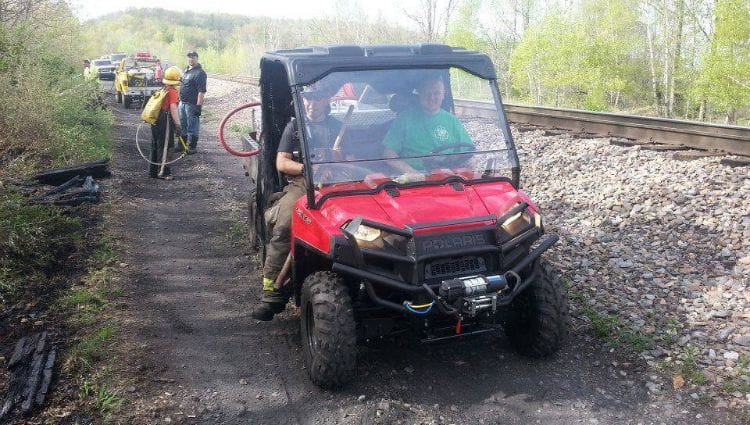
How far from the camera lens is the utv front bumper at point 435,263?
12.8 feet

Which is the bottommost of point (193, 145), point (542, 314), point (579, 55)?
point (193, 145)

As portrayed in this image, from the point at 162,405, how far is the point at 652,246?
4.74 m

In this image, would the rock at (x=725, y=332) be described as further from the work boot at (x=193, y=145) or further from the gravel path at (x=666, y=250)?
the work boot at (x=193, y=145)

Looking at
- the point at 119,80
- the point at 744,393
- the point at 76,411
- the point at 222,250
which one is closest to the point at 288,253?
the point at 76,411

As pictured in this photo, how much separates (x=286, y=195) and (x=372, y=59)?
1.26 m

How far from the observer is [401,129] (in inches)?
187

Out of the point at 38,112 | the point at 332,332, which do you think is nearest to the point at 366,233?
the point at 332,332

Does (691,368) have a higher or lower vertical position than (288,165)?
lower

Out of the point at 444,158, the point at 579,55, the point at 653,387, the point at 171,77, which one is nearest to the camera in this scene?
the point at 653,387

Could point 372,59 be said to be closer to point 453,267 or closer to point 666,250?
point 453,267

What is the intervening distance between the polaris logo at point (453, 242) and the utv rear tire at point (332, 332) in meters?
0.64

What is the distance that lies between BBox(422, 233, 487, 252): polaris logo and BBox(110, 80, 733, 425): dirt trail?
1060mm

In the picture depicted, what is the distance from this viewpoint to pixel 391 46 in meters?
4.76

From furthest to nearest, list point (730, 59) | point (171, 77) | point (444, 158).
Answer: point (730, 59)
point (171, 77)
point (444, 158)
